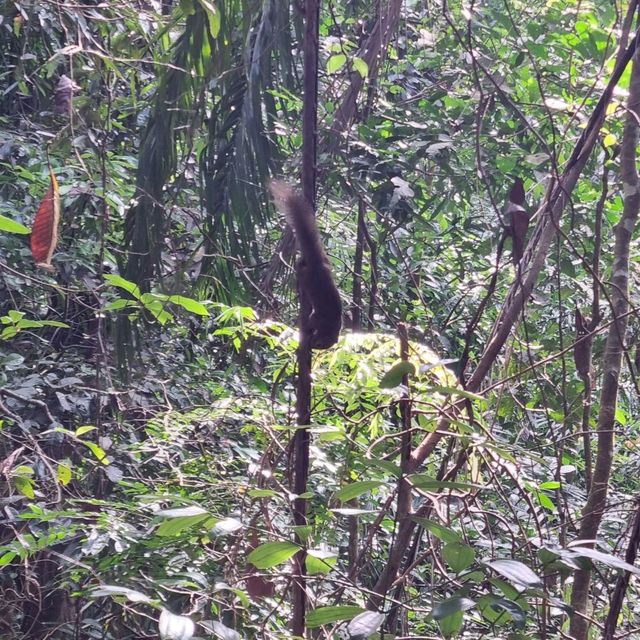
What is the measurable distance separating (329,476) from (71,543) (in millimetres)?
890

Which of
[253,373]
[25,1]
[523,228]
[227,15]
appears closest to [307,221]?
[523,228]

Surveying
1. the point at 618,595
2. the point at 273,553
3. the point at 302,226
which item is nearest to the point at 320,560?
the point at 273,553

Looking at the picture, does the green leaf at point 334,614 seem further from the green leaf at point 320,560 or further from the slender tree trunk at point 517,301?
the slender tree trunk at point 517,301

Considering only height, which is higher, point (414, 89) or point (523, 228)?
point (414, 89)

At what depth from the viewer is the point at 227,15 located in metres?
2.20

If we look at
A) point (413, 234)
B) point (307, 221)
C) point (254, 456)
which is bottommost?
point (254, 456)

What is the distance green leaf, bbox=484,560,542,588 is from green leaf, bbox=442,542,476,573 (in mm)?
29

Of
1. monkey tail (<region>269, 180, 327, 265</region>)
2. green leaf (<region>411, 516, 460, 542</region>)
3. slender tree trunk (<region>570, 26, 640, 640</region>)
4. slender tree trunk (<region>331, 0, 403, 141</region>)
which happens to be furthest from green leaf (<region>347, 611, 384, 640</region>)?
slender tree trunk (<region>331, 0, 403, 141</region>)

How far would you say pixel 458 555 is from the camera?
88cm

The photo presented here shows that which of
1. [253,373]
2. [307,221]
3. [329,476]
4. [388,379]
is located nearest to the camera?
[388,379]

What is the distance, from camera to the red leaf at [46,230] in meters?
→ 1.64

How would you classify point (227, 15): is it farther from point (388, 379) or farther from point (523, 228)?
point (388, 379)

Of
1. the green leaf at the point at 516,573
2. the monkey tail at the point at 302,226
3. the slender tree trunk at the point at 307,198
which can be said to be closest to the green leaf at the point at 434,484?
the green leaf at the point at 516,573

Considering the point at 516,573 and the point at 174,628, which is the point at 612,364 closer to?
the point at 516,573
